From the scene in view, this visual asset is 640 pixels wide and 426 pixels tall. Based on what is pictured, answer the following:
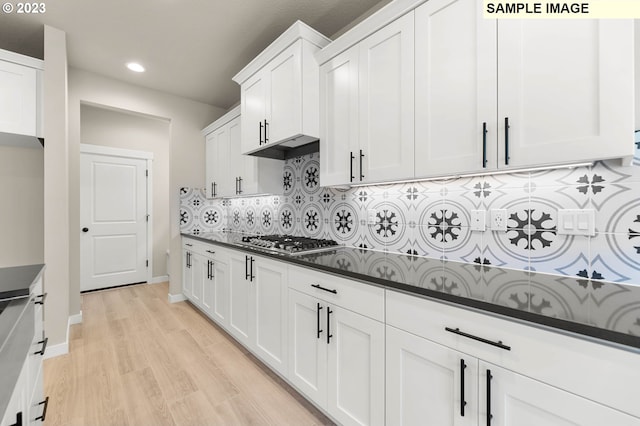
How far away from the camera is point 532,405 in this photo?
795 millimetres

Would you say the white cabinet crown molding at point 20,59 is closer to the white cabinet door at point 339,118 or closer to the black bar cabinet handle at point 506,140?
the white cabinet door at point 339,118

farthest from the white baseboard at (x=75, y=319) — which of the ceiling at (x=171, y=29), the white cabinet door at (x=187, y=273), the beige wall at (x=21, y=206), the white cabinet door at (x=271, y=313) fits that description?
the ceiling at (x=171, y=29)

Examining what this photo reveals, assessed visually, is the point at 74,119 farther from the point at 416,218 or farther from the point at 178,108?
the point at 416,218

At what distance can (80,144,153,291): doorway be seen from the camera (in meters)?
4.05

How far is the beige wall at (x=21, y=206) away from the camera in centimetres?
258

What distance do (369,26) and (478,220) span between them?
1.27 meters

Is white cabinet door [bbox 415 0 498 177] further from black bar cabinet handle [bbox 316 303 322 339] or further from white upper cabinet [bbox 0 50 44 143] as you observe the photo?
white upper cabinet [bbox 0 50 44 143]

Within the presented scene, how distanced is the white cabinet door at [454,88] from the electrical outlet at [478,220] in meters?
0.31

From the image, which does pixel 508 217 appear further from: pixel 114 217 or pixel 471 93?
pixel 114 217

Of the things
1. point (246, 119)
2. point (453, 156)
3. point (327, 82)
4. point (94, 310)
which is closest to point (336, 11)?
point (327, 82)

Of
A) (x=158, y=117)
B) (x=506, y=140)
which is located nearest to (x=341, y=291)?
(x=506, y=140)

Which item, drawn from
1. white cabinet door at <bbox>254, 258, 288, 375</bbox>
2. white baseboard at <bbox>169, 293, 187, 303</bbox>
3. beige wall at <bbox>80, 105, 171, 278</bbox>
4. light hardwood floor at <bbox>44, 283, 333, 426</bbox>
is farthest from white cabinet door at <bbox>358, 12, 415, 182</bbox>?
beige wall at <bbox>80, 105, 171, 278</bbox>

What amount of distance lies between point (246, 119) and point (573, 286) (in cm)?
248

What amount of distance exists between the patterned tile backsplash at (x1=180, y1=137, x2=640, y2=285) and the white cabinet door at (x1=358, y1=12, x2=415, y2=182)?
279mm
